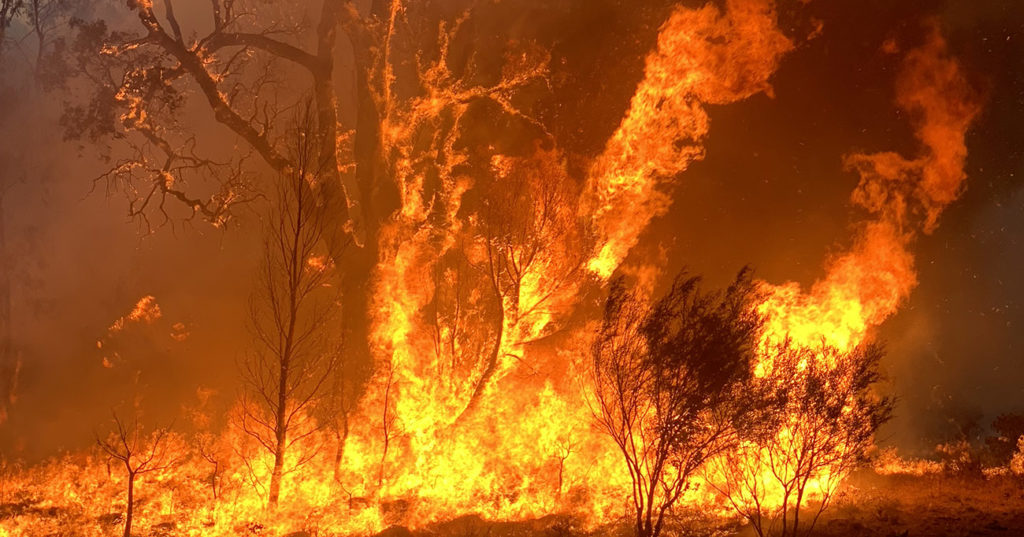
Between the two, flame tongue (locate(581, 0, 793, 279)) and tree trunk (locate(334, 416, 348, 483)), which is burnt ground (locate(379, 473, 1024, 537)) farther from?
flame tongue (locate(581, 0, 793, 279))

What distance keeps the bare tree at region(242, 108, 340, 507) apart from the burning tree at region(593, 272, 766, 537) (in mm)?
6179

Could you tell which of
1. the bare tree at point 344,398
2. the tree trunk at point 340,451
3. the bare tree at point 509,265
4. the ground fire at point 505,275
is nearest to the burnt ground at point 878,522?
the ground fire at point 505,275

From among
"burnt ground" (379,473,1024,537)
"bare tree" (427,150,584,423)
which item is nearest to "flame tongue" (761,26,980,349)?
"burnt ground" (379,473,1024,537)

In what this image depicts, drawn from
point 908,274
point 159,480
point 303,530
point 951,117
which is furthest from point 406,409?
point 951,117

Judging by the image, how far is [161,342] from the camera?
26531 mm

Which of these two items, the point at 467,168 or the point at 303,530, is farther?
the point at 467,168

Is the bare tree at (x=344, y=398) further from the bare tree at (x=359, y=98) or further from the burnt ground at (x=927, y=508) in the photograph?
the burnt ground at (x=927, y=508)

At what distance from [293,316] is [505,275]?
6015mm

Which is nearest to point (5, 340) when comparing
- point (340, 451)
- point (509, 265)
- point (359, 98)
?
point (340, 451)

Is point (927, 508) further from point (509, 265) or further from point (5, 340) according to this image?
point (5, 340)

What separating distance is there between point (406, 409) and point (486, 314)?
4.29 metres

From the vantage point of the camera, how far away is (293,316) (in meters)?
16.3

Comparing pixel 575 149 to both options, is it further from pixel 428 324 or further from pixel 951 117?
pixel 951 117

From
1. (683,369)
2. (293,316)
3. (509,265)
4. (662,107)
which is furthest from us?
(662,107)
